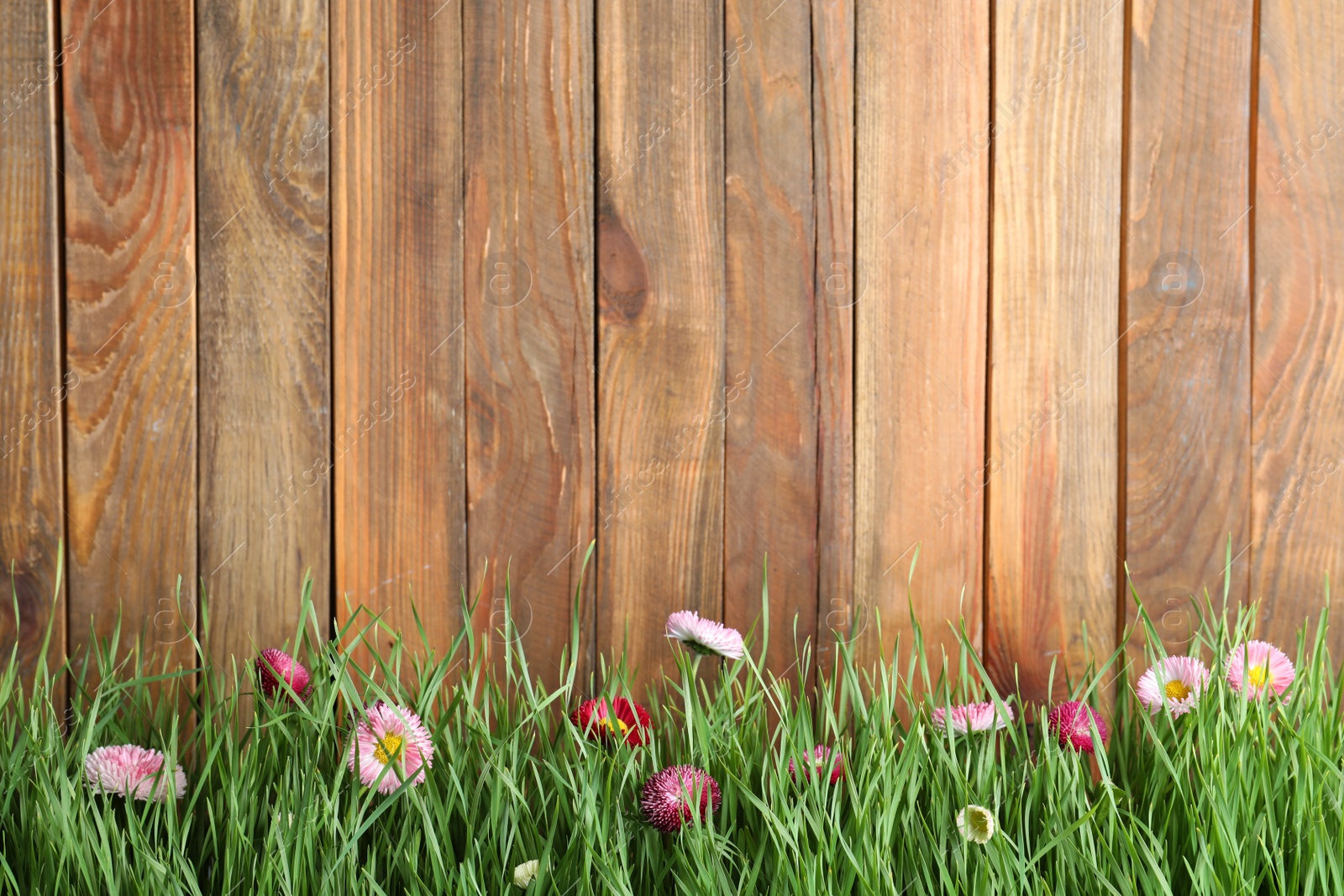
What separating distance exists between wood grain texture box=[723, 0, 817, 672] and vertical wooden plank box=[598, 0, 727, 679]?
0.02 meters

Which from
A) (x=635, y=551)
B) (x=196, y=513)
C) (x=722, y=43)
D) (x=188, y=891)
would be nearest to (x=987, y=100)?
(x=722, y=43)

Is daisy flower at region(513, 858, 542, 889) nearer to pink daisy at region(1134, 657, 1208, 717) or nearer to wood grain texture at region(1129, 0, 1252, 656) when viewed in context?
pink daisy at region(1134, 657, 1208, 717)

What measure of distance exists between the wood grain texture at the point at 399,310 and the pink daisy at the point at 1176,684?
92cm

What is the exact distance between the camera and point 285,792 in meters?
0.97

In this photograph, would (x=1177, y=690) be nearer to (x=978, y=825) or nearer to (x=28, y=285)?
(x=978, y=825)

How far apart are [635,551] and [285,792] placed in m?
0.55

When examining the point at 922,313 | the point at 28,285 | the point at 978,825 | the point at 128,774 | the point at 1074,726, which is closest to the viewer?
the point at 978,825

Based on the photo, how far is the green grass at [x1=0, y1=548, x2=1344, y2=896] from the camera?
0.89 meters

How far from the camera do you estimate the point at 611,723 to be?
104 cm

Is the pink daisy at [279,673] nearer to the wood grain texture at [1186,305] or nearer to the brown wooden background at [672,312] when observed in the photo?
the brown wooden background at [672,312]

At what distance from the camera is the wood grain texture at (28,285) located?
124 centimetres

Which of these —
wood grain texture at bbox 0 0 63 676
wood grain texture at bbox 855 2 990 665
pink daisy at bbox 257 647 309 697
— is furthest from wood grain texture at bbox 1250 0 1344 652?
wood grain texture at bbox 0 0 63 676

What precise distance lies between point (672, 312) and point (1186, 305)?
2.50 ft
